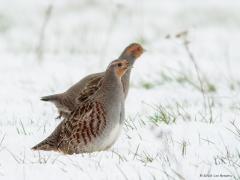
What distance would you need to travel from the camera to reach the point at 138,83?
8.69 meters

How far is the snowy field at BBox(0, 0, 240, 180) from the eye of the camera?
439 cm

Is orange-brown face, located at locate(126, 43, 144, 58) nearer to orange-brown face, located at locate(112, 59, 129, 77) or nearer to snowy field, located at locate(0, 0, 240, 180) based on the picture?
snowy field, located at locate(0, 0, 240, 180)

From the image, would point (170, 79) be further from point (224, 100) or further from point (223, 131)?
point (223, 131)

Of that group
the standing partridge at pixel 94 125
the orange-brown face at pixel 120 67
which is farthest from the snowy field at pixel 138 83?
the orange-brown face at pixel 120 67

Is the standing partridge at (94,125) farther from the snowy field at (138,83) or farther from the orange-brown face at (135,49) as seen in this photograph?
the orange-brown face at (135,49)

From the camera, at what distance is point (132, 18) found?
14383 mm

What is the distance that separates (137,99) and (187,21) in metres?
6.18

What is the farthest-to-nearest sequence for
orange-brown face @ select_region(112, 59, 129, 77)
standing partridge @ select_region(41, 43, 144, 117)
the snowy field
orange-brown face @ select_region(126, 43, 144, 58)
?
orange-brown face @ select_region(126, 43, 144, 58) → standing partridge @ select_region(41, 43, 144, 117) → orange-brown face @ select_region(112, 59, 129, 77) → the snowy field

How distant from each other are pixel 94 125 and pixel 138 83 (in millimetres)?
3804

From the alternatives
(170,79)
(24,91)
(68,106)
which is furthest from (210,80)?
(68,106)

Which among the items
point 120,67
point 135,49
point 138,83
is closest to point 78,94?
point 135,49

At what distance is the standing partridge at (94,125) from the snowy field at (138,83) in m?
0.12

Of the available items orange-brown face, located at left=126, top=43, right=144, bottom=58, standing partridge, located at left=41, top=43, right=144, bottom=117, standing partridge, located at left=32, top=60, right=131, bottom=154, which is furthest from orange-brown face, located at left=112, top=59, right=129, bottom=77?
orange-brown face, located at left=126, top=43, right=144, bottom=58

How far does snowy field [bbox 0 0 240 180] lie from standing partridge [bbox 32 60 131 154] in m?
0.12
